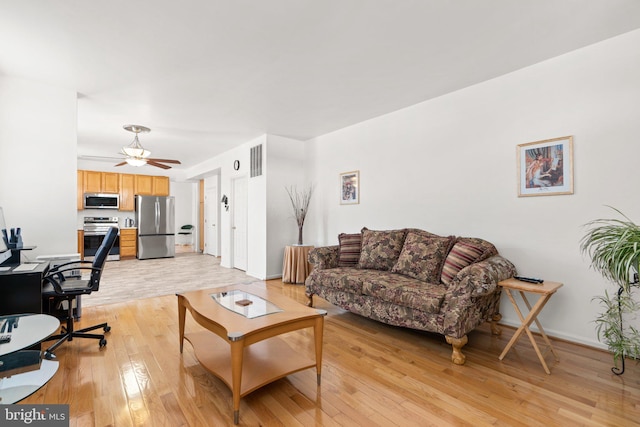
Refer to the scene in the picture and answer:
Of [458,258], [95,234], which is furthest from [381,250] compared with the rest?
[95,234]

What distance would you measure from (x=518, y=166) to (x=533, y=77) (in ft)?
2.88

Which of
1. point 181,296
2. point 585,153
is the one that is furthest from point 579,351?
point 181,296

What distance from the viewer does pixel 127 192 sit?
8.03 metres

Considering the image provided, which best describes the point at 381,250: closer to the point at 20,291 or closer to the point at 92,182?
the point at 20,291

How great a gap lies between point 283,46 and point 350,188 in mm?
2583

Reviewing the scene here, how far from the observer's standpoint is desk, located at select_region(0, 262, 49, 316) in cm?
238

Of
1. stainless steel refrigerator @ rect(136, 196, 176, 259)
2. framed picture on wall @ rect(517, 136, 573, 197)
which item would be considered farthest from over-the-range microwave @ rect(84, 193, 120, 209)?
framed picture on wall @ rect(517, 136, 573, 197)

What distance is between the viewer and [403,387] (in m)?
2.05

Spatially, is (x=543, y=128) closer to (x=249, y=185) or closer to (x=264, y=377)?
(x=264, y=377)

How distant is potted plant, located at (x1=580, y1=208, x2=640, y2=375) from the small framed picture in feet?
9.17

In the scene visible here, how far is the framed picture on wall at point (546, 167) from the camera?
9.19 ft

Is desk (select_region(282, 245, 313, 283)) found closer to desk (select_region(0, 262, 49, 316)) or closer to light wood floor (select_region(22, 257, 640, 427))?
light wood floor (select_region(22, 257, 640, 427))

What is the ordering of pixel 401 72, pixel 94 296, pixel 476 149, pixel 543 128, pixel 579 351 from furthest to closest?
pixel 94 296
pixel 476 149
pixel 401 72
pixel 543 128
pixel 579 351

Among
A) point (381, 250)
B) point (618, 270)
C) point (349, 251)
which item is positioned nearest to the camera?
point (618, 270)
